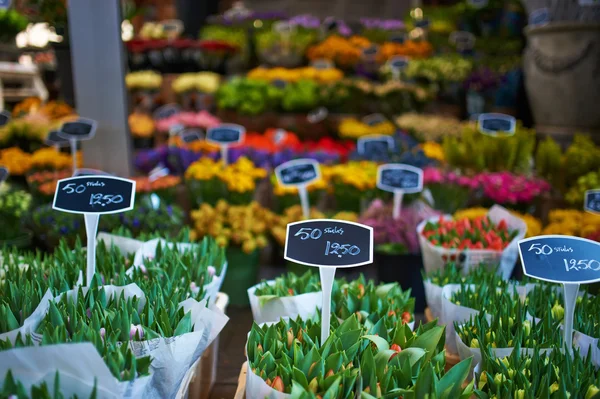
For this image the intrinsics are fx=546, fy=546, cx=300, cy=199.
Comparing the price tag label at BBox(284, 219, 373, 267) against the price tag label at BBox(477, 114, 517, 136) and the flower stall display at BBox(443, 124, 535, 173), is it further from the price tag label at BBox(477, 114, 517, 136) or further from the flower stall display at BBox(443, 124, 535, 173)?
the price tag label at BBox(477, 114, 517, 136)

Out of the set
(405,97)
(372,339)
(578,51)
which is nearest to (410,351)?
(372,339)

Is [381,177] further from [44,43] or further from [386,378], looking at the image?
[44,43]

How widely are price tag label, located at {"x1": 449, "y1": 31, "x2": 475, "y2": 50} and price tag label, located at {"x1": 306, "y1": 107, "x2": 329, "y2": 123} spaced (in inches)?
79.3

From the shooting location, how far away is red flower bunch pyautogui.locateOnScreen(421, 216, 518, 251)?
86.4 inches

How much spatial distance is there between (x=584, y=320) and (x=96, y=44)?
240 cm

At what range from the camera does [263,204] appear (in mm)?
3719

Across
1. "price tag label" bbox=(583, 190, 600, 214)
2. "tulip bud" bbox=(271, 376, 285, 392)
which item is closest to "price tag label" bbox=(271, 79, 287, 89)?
"price tag label" bbox=(583, 190, 600, 214)

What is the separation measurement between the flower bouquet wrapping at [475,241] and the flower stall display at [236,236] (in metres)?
0.89

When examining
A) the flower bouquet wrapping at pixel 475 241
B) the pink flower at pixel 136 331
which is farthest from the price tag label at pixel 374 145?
the pink flower at pixel 136 331

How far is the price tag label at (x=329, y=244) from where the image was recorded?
Answer: 4.55 ft

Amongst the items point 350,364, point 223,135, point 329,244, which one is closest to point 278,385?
point 350,364

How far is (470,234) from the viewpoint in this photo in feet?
7.41

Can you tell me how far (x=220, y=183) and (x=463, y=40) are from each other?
402 centimetres

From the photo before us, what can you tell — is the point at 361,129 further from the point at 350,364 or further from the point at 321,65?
the point at 350,364
